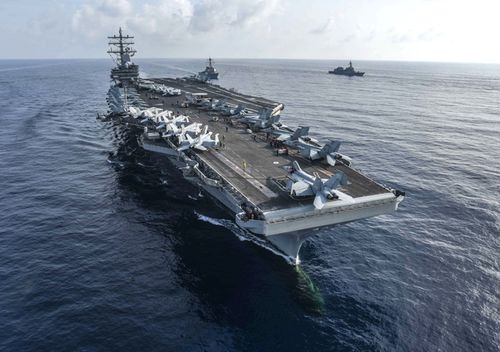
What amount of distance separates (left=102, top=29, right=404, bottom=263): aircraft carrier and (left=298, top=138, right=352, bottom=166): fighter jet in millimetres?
108

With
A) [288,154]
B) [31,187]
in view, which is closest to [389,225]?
[288,154]

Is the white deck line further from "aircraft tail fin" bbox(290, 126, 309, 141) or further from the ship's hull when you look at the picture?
"aircraft tail fin" bbox(290, 126, 309, 141)

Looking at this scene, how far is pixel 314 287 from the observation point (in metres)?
30.2

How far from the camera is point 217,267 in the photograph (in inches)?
1276

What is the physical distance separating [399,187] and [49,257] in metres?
41.8

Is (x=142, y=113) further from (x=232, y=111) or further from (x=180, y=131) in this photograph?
(x=232, y=111)

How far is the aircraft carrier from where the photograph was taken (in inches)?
1147

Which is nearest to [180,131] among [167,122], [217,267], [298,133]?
[167,122]

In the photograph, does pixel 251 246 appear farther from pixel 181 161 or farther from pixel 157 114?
pixel 157 114

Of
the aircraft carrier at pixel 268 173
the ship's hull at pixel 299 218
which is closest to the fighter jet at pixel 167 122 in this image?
the aircraft carrier at pixel 268 173

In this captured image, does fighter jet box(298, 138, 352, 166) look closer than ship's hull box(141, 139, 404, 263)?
No

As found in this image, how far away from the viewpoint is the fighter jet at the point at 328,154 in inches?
1581

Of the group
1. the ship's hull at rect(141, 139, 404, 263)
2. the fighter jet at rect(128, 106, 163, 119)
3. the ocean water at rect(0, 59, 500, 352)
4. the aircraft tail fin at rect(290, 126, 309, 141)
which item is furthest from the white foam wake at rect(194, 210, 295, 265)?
the fighter jet at rect(128, 106, 163, 119)

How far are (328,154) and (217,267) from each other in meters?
17.3
